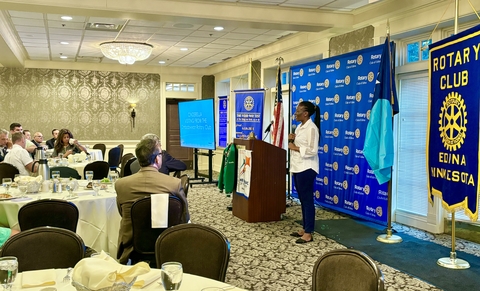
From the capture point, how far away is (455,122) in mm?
4355

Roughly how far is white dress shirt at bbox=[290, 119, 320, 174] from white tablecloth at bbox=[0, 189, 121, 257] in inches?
87.4

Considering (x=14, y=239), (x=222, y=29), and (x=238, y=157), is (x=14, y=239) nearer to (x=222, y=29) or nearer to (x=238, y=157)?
(x=238, y=157)

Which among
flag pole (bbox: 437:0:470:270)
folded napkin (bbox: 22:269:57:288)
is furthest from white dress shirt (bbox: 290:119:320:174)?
folded napkin (bbox: 22:269:57:288)

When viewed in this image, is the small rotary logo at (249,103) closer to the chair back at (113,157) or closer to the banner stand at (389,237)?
the chair back at (113,157)

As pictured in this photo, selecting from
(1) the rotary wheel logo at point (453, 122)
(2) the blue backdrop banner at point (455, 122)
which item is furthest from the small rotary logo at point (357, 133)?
(1) the rotary wheel logo at point (453, 122)

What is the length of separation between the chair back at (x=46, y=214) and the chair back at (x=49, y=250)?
1.01 m

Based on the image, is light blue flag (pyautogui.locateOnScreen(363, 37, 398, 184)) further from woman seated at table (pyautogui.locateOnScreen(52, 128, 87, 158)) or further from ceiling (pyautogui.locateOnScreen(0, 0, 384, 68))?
woman seated at table (pyautogui.locateOnScreen(52, 128, 87, 158))

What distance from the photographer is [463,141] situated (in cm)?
422

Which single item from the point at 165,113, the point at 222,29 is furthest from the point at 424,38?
the point at 165,113

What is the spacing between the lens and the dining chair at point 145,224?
320cm

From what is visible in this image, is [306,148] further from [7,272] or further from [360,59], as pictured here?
[7,272]

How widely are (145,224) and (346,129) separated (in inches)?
171

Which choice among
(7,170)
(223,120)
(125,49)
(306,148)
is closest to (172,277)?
(306,148)

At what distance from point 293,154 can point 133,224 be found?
267cm
